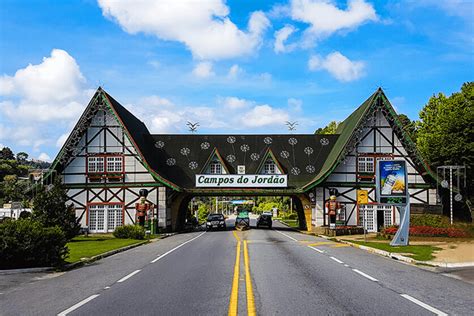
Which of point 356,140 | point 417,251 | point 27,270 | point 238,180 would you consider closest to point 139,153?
point 238,180

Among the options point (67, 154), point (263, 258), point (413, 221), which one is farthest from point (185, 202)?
point (263, 258)

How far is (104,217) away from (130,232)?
9808 mm

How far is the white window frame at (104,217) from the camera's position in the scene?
45438 millimetres

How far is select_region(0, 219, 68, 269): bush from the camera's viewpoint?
17.0 metres

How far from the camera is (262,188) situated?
47406mm

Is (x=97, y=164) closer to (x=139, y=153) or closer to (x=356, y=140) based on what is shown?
(x=139, y=153)

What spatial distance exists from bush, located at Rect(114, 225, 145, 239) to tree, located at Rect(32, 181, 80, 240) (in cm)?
410

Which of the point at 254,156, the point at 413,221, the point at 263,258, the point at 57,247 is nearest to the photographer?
the point at 57,247

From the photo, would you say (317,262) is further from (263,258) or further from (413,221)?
(413,221)

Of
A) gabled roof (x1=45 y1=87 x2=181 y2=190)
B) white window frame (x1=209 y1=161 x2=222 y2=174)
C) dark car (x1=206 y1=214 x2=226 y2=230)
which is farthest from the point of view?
dark car (x1=206 y1=214 x2=226 y2=230)

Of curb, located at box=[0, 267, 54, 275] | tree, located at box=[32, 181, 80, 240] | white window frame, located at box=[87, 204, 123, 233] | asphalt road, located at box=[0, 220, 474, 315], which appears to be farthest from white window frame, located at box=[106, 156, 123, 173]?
curb, located at box=[0, 267, 54, 275]

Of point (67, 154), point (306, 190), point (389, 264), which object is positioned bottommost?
point (389, 264)

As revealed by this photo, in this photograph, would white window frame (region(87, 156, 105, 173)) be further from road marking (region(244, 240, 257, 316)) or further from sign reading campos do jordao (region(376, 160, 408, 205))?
road marking (region(244, 240, 257, 316))

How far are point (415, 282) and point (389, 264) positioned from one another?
5.21m
